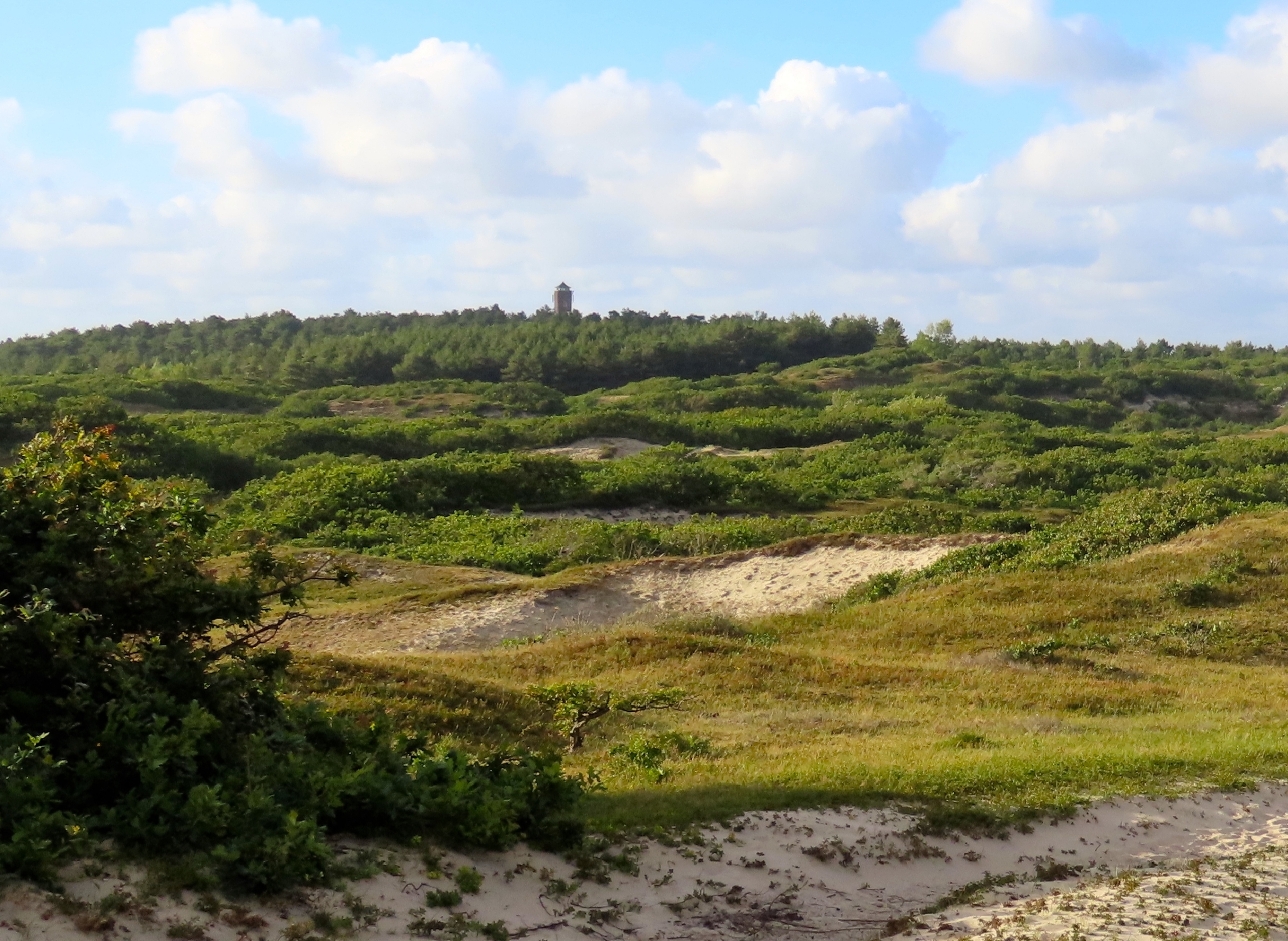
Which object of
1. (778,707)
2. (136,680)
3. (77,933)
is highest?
(136,680)

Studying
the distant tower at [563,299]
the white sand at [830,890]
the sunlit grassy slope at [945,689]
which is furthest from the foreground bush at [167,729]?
the distant tower at [563,299]

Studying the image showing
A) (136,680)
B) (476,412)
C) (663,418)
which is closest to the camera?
(136,680)

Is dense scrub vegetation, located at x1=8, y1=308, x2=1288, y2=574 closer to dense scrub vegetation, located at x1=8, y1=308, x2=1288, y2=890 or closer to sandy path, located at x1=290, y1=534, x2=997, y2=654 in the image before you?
dense scrub vegetation, located at x1=8, y1=308, x2=1288, y2=890

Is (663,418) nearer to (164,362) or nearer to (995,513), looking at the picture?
(995,513)

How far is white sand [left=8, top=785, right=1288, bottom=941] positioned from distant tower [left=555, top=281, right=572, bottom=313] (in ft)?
401

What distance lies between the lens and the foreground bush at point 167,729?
21.0ft

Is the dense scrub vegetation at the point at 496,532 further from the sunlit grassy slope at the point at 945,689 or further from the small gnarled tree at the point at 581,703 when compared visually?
the small gnarled tree at the point at 581,703

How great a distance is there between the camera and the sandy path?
807 inches

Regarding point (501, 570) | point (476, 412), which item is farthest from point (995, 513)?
point (476, 412)

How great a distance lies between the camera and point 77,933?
5645 millimetres

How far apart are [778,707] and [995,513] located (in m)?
19.1

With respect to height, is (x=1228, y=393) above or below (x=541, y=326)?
below

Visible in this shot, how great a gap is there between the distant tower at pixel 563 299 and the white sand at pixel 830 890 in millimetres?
122167

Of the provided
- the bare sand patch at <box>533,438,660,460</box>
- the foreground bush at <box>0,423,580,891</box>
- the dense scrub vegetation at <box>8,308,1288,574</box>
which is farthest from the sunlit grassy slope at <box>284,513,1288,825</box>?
the bare sand patch at <box>533,438,660,460</box>
